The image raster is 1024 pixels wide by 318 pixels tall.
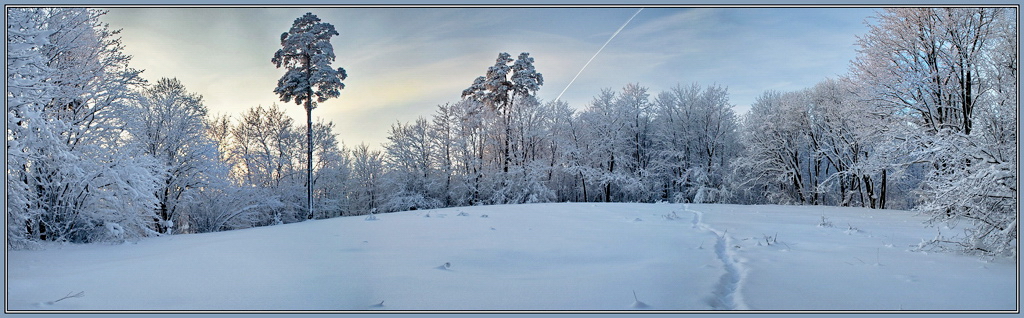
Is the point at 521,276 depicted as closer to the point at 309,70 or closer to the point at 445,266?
the point at 445,266

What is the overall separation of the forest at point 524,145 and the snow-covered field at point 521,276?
916 millimetres

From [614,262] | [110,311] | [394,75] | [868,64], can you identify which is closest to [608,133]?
[868,64]

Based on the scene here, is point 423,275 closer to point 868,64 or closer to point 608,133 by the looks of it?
point 868,64

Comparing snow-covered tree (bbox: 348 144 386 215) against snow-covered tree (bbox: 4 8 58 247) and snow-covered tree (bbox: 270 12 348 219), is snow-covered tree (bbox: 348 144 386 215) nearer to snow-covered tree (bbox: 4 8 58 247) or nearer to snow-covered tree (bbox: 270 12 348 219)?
snow-covered tree (bbox: 270 12 348 219)

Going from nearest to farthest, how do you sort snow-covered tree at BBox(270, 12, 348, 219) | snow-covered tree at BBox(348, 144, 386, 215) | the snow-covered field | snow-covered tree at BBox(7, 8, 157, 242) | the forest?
the snow-covered field < snow-covered tree at BBox(7, 8, 157, 242) < the forest < snow-covered tree at BBox(270, 12, 348, 219) < snow-covered tree at BBox(348, 144, 386, 215)

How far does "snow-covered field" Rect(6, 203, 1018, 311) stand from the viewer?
8.46 ft

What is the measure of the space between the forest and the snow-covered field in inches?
36.1

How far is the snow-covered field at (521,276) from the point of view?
258 centimetres

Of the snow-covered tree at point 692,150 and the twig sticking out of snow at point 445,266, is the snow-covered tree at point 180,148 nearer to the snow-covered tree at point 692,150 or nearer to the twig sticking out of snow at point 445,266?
the twig sticking out of snow at point 445,266

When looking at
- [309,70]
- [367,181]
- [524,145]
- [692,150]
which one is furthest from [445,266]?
[367,181]

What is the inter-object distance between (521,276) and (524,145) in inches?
740

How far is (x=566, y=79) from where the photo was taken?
6.58m

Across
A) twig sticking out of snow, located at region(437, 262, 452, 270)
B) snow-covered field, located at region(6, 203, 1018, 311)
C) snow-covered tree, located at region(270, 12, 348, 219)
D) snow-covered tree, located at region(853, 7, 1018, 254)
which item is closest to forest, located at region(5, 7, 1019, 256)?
snow-covered tree, located at region(853, 7, 1018, 254)

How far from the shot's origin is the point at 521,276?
2.97 metres
